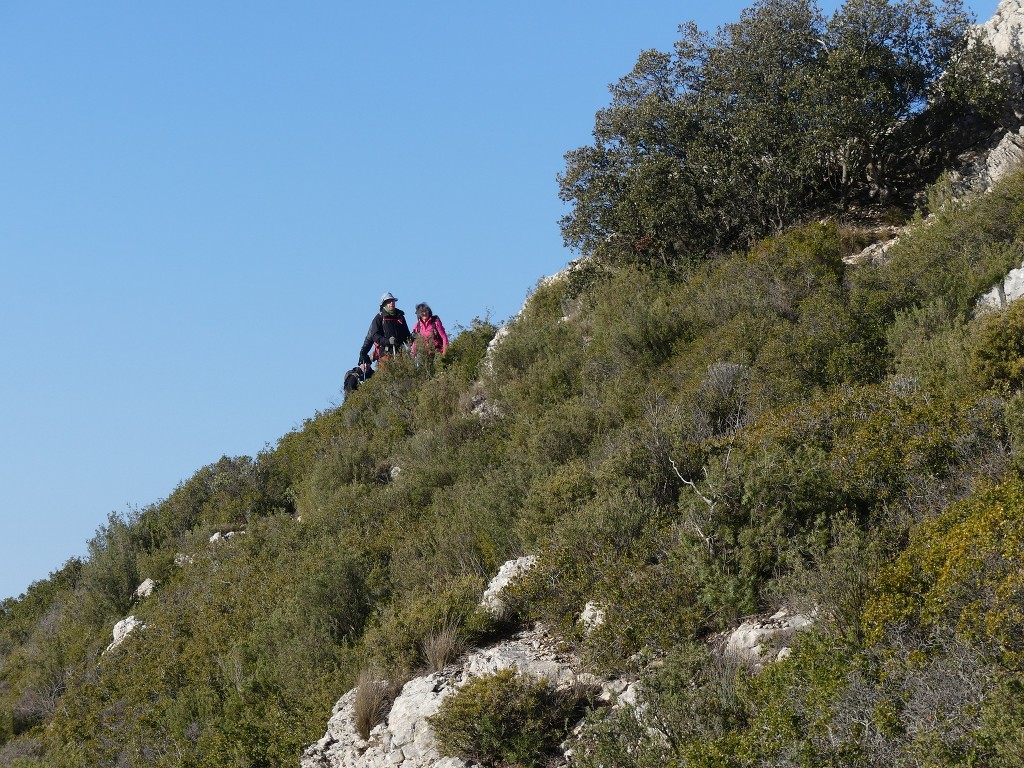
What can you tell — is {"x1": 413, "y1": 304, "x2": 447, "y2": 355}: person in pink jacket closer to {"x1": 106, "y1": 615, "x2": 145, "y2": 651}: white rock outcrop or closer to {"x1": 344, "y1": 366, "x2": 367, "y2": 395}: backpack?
{"x1": 344, "y1": 366, "x2": 367, "y2": 395}: backpack

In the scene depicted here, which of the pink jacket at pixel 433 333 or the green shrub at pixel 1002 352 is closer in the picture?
the green shrub at pixel 1002 352

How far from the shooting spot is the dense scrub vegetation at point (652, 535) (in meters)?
6.00

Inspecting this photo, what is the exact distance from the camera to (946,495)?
768cm

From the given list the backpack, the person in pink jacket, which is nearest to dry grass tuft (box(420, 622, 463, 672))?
the person in pink jacket

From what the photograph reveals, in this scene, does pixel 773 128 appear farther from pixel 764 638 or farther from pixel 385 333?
pixel 764 638

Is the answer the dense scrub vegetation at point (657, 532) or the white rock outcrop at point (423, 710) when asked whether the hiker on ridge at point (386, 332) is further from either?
the white rock outcrop at point (423, 710)

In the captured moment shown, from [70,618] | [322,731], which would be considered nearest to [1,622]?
[70,618]

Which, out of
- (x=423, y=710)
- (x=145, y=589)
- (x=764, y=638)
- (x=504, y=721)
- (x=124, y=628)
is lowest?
(x=764, y=638)

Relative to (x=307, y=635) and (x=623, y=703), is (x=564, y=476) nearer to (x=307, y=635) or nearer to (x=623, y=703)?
(x=307, y=635)

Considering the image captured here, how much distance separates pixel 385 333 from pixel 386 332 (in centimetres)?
3

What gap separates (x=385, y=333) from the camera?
19.8 m

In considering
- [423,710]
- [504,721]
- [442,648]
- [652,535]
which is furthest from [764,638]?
[442,648]

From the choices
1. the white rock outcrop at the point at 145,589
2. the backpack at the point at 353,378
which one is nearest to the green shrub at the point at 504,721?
the white rock outcrop at the point at 145,589

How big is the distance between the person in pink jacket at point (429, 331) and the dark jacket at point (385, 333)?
0.36 meters
